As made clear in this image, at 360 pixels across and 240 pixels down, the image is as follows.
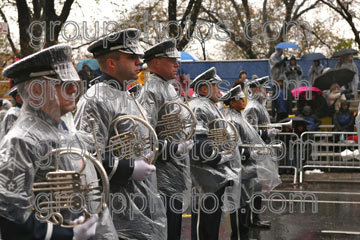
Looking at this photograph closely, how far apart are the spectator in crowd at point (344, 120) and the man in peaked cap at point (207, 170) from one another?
8.45 metres

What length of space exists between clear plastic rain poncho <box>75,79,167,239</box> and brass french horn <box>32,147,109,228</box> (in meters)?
0.92

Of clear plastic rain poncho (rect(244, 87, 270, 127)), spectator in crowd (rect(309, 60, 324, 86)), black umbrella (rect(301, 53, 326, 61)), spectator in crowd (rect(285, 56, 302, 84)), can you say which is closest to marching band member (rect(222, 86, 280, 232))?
clear plastic rain poncho (rect(244, 87, 270, 127))

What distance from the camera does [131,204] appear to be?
163 inches

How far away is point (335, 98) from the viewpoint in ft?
51.5

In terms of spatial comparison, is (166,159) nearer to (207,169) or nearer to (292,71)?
(207,169)

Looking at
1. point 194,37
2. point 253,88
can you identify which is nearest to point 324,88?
point 194,37

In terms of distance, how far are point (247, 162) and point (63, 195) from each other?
5.58 metres

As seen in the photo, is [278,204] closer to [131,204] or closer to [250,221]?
[250,221]

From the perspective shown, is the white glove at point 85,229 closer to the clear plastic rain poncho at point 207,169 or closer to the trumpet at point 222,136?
the clear plastic rain poncho at point 207,169

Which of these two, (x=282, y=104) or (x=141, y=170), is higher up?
(x=282, y=104)

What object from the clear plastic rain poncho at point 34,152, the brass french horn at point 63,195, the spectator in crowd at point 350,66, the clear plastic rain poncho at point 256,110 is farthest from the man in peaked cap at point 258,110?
the spectator in crowd at point 350,66

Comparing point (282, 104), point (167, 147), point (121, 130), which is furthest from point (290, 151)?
point (121, 130)

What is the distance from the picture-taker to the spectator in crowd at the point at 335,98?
15438 mm

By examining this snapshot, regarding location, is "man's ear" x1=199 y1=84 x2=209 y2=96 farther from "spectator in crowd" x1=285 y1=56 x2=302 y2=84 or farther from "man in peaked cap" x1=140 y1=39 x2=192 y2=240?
"spectator in crowd" x1=285 y1=56 x2=302 y2=84
